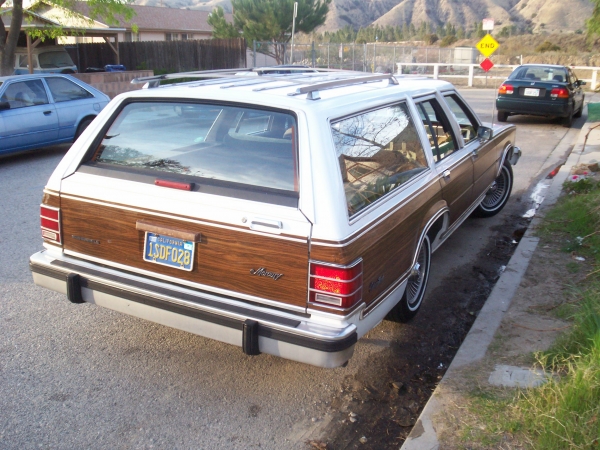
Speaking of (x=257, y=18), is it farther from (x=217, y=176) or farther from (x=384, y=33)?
(x=384, y=33)

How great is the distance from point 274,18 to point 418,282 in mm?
33315

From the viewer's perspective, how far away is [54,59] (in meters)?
23.6

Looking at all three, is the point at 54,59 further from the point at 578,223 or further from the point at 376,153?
the point at 376,153

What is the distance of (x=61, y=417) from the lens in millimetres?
3451

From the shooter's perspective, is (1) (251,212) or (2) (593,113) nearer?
(1) (251,212)

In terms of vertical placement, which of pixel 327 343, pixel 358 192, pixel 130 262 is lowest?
pixel 327 343

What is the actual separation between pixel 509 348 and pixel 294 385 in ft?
4.77

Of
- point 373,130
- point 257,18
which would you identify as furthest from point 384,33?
point 373,130

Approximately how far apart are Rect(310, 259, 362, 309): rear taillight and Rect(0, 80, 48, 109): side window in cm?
866

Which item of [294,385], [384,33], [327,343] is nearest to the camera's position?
[327,343]

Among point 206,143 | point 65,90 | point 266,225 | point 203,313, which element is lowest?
point 203,313

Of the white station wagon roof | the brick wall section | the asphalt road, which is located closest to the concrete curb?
the asphalt road

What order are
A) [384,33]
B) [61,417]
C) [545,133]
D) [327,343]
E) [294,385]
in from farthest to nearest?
[384,33] → [545,133] → [294,385] → [61,417] → [327,343]

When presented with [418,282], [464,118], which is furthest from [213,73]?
[464,118]
